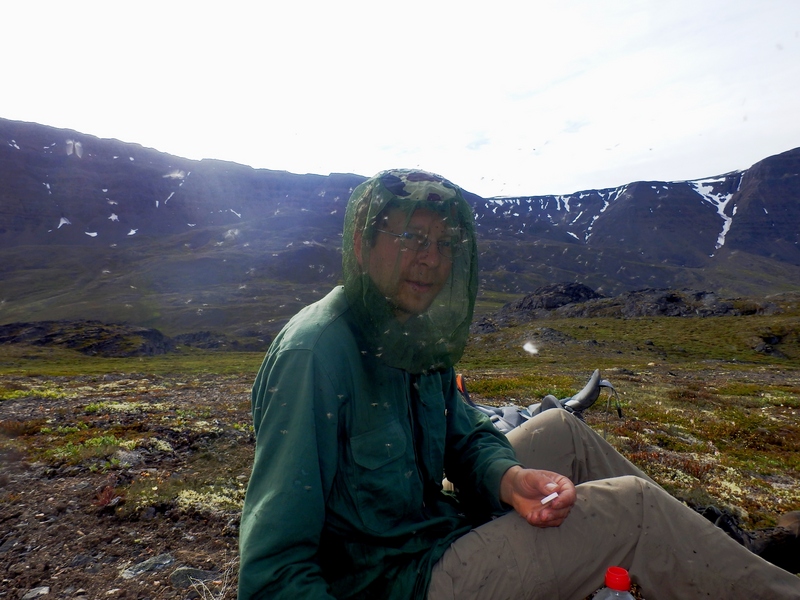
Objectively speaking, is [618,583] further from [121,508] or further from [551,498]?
[121,508]

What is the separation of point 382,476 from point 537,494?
1.12 meters

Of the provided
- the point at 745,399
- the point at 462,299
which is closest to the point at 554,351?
the point at 745,399

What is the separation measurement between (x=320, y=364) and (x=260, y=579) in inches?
43.8

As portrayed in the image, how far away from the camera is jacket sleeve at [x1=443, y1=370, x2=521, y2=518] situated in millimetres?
3672

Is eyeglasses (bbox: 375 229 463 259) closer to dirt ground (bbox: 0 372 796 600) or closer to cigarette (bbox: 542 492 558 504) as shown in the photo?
cigarette (bbox: 542 492 558 504)

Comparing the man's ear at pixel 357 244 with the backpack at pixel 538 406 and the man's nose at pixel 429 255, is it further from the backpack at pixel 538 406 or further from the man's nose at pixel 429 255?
the backpack at pixel 538 406

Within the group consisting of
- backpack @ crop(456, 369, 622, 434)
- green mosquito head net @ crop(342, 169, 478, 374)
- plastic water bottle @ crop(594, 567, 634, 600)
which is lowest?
backpack @ crop(456, 369, 622, 434)

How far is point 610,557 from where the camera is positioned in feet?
10.5

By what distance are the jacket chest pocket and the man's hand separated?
795 mm

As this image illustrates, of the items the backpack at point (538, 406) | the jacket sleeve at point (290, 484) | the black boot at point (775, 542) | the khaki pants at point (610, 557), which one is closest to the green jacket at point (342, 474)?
the jacket sleeve at point (290, 484)

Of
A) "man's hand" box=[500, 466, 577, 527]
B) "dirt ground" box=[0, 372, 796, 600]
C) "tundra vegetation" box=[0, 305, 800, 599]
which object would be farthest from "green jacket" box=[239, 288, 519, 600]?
"tundra vegetation" box=[0, 305, 800, 599]

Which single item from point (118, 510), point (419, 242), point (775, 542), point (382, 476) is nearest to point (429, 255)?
point (419, 242)

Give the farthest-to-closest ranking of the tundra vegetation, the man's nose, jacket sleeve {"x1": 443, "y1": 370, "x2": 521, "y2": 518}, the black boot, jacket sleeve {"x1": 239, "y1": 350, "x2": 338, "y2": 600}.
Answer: the tundra vegetation < the black boot < jacket sleeve {"x1": 443, "y1": 370, "x2": 521, "y2": 518} < the man's nose < jacket sleeve {"x1": 239, "y1": 350, "x2": 338, "y2": 600}

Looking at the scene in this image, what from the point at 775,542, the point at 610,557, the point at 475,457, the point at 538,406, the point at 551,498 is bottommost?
the point at 538,406
